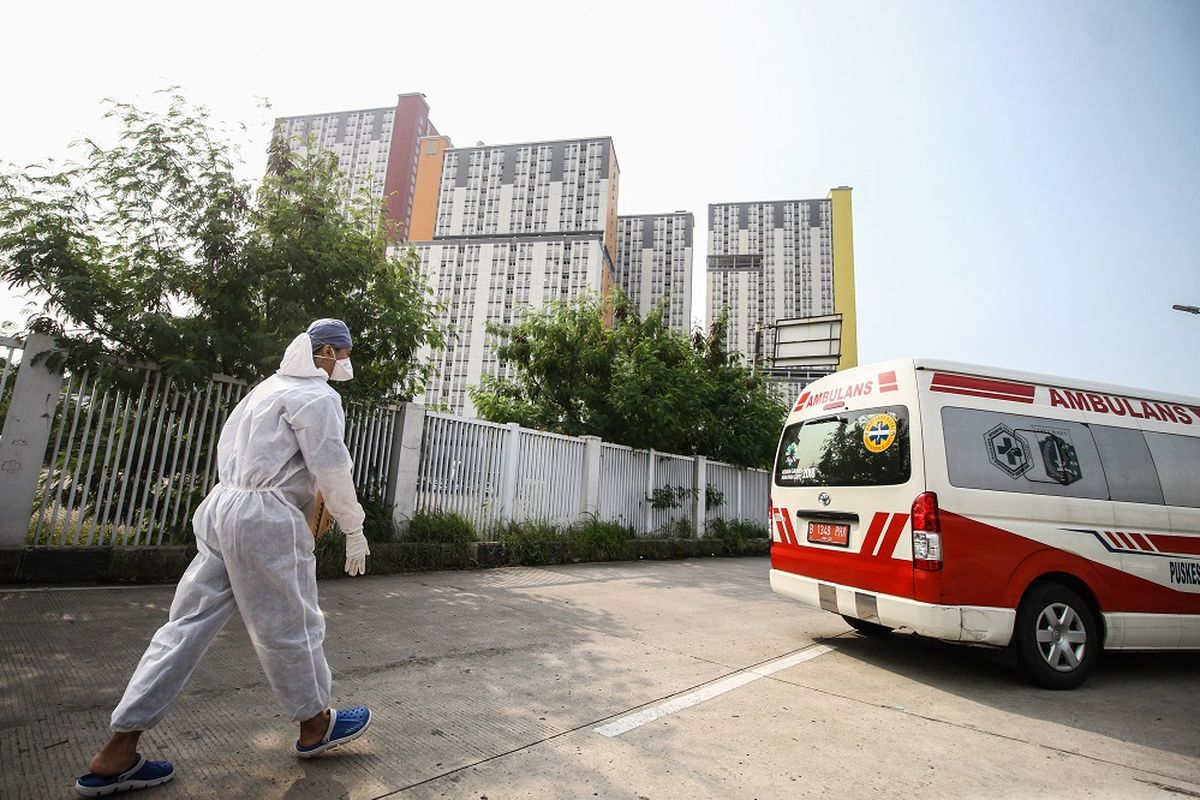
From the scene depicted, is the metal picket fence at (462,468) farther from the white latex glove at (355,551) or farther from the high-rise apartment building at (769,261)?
the high-rise apartment building at (769,261)

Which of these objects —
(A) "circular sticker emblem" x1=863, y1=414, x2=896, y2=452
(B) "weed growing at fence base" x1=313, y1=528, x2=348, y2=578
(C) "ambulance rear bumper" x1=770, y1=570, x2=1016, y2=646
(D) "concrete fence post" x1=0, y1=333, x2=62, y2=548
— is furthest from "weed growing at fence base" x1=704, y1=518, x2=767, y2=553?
(D) "concrete fence post" x1=0, y1=333, x2=62, y2=548

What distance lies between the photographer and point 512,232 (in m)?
99.4

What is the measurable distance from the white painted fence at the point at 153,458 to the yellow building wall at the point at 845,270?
3844 centimetres

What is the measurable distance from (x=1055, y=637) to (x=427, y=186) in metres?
103

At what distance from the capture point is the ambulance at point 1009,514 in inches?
163

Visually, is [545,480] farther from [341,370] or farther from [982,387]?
[341,370]

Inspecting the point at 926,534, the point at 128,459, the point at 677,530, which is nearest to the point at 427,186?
the point at 677,530

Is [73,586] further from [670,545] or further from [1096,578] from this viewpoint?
[670,545]

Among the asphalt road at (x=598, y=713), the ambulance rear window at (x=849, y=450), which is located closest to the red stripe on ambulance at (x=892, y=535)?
the ambulance rear window at (x=849, y=450)

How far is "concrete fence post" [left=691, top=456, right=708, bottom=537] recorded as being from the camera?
14.4 m

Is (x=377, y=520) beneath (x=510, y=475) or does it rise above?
beneath

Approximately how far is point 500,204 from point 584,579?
99.4 metres

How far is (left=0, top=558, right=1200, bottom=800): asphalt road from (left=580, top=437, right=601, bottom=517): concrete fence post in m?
5.80

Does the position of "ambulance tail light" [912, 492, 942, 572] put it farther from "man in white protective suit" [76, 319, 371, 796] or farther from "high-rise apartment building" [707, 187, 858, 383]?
"high-rise apartment building" [707, 187, 858, 383]
